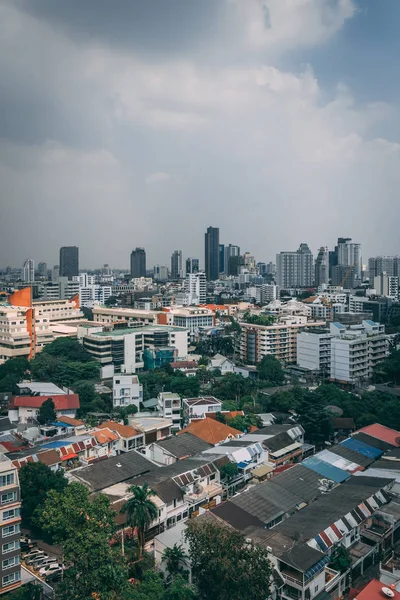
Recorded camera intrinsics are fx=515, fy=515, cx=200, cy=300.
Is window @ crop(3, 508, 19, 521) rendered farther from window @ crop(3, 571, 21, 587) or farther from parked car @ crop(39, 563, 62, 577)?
parked car @ crop(39, 563, 62, 577)

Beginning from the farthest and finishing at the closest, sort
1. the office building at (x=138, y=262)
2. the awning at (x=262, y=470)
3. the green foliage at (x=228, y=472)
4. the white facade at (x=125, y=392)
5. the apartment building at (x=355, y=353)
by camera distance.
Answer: the office building at (x=138, y=262) < the apartment building at (x=355, y=353) < the white facade at (x=125, y=392) < the awning at (x=262, y=470) < the green foliage at (x=228, y=472)

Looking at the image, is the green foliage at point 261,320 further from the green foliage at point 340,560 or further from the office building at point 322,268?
the office building at point 322,268

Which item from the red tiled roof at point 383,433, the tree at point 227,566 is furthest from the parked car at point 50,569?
the red tiled roof at point 383,433

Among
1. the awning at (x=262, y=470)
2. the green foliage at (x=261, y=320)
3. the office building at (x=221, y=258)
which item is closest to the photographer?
the awning at (x=262, y=470)

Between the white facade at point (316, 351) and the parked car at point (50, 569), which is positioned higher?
the white facade at point (316, 351)

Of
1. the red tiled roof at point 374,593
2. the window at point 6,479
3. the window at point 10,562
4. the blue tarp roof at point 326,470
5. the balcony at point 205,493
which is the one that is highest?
the window at point 6,479

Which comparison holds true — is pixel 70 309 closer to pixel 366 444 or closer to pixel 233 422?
pixel 233 422

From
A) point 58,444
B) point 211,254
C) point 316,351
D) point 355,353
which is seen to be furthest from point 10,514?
point 211,254
